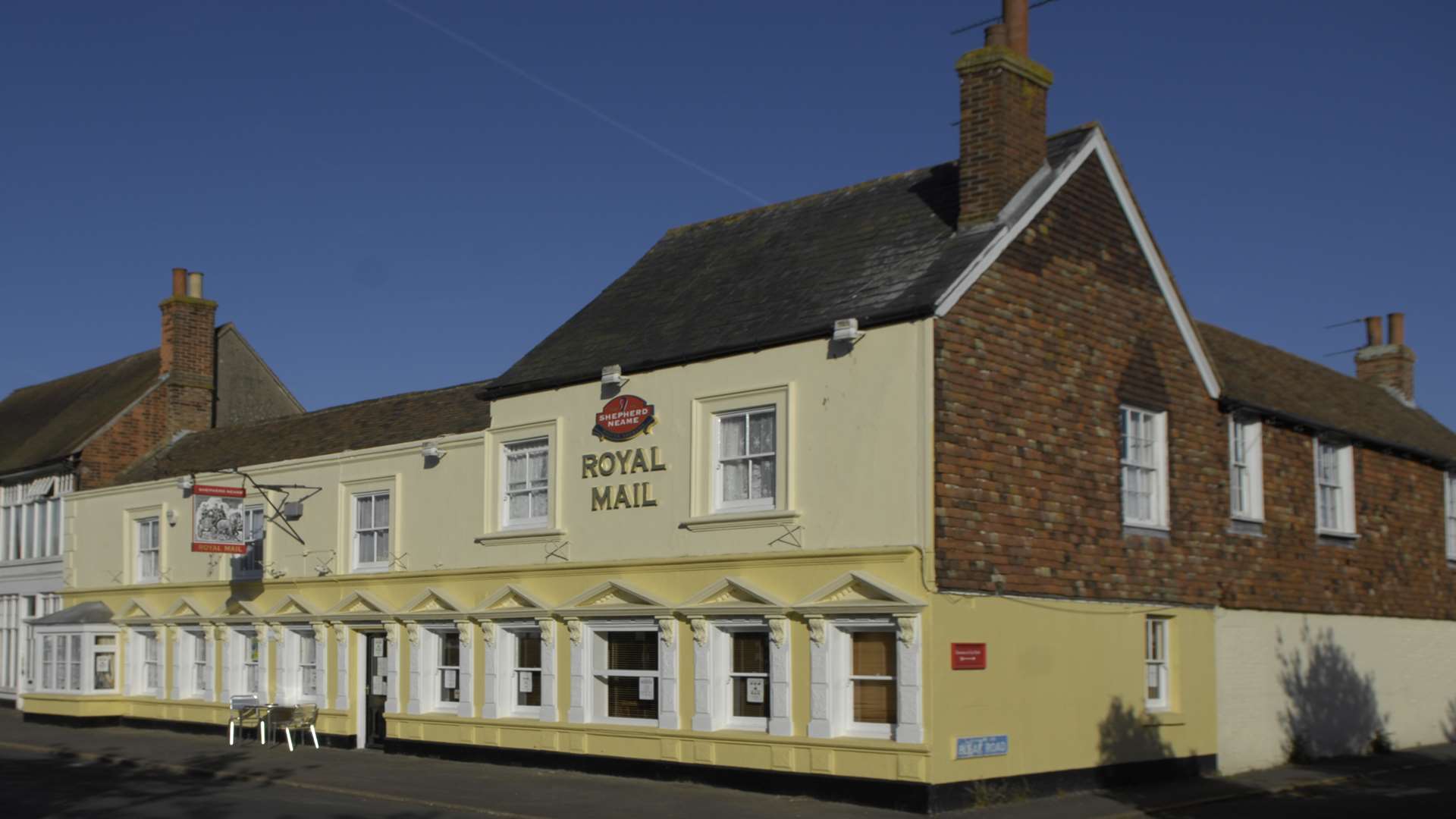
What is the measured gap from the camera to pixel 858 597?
1784 cm

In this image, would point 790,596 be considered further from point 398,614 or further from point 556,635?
point 398,614

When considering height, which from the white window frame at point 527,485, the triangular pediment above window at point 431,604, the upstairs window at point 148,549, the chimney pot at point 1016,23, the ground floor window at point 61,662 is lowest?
the ground floor window at point 61,662

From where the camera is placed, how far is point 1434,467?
92.1 ft

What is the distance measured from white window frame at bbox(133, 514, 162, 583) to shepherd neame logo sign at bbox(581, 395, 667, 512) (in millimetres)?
13659

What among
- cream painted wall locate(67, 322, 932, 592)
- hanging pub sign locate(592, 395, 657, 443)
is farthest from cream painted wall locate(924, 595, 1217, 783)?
hanging pub sign locate(592, 395, 657, 443)

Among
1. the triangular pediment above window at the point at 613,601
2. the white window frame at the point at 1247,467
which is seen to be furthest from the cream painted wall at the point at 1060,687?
the triangular pediment above window at the point at 613,601

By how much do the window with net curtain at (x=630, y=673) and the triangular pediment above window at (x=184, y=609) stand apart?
11860 mm

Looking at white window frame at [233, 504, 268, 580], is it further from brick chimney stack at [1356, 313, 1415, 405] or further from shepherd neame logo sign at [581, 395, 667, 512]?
brick chimney stack at [1356, 313, 1415, 405]

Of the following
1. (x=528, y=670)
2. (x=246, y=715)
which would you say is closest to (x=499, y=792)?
(x=528, y=670)

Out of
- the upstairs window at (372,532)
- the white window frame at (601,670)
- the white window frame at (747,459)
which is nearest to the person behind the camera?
the white window frame at (747,459)

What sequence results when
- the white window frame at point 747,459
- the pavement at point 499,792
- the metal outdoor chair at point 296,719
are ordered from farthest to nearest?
1. the metal outdoor chair at point 296,719
2. the white window frame at point 747,459
3. the pavement at point 499,792

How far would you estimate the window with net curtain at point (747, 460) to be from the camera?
1944 cm

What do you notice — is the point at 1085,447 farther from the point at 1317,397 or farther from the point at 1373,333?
the point at 1373,333

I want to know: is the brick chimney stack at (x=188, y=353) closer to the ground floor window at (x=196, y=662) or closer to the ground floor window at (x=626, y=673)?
the ground floor window at (x=196, y=662)
